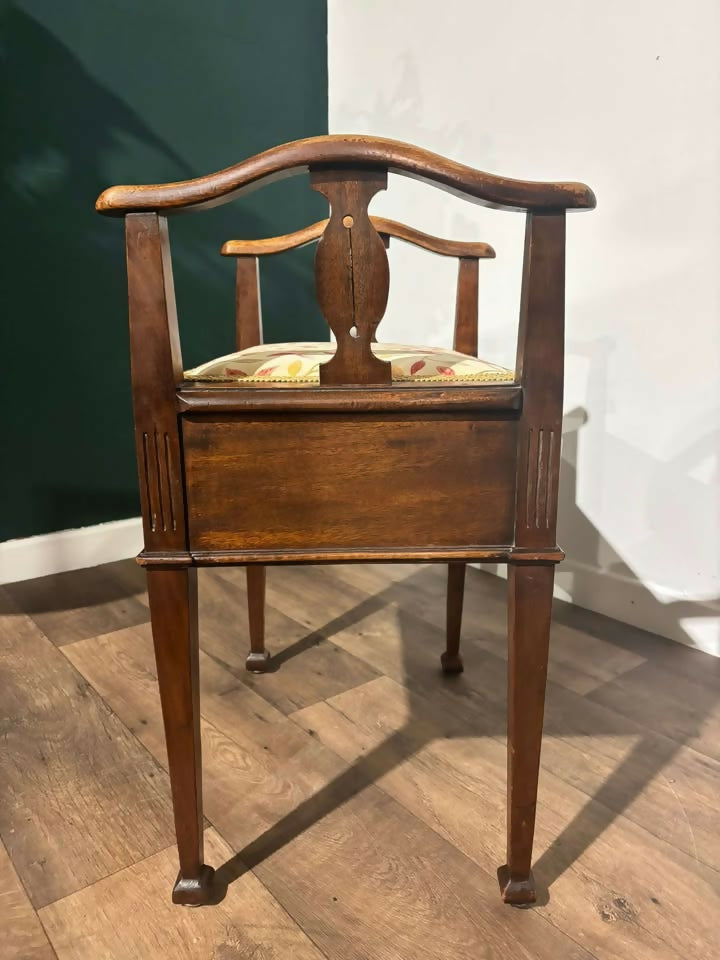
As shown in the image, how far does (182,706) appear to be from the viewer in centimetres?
73

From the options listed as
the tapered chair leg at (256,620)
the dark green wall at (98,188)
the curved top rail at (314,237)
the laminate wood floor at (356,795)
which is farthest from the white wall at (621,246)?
the tapered chair leg at (256,620)

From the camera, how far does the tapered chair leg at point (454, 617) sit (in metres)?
1.21

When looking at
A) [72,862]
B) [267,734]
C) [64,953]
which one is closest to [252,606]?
[267,734]

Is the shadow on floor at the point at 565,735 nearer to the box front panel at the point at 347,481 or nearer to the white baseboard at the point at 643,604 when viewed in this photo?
the white baseboard at the point at 643,604

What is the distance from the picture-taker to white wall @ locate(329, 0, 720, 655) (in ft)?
4.17

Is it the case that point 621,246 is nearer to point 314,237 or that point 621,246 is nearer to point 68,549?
point 314,237

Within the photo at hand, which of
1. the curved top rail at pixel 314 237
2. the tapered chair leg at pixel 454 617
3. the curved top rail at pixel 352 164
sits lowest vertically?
the tapered chair leg at pixel 454 617

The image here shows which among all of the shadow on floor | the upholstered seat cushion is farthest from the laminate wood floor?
the upholstered seat cushion

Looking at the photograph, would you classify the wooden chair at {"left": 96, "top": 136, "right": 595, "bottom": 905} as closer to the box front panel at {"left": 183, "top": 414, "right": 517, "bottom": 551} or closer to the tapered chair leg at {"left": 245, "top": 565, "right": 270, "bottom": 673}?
the box front panel at {"left": 183, "top": 414, "right": 517, "bottom": 551}

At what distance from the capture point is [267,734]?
3.50ft

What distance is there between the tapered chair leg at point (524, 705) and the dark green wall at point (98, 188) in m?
1.34

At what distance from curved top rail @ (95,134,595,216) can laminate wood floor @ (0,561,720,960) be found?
2.33 feet

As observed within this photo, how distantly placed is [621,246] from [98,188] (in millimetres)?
1204

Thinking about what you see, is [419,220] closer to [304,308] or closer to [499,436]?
[304,308]
